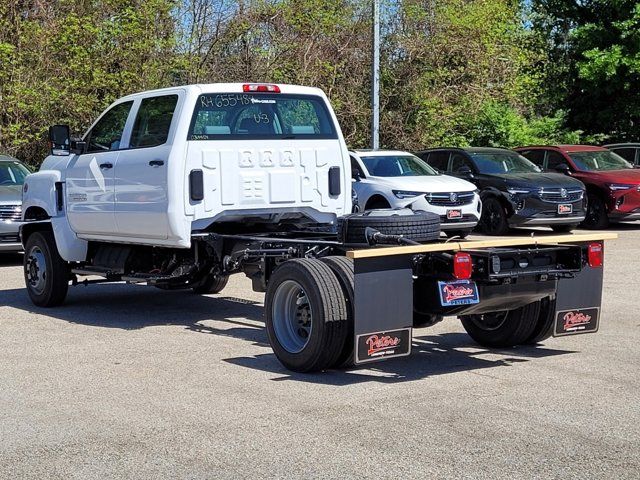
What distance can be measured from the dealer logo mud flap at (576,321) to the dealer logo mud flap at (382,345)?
139cm

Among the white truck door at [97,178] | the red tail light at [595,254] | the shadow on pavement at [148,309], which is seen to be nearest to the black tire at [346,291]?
the shadow on pavement at [148,309]

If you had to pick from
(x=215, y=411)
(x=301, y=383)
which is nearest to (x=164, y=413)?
(x=215, y=411)

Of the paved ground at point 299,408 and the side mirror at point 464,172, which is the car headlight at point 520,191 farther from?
the paved ground at point 299,408

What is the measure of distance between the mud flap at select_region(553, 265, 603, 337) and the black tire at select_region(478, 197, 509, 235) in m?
11.4

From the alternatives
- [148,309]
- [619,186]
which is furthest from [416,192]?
[148,309]

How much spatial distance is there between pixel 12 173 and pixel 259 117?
29.2ft

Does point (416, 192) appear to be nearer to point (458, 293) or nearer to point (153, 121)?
point (153, 121)

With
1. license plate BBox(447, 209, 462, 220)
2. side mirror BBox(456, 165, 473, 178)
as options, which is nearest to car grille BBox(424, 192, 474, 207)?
license plate BBox(447, 209, 462, 220)

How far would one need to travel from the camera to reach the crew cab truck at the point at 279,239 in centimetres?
748

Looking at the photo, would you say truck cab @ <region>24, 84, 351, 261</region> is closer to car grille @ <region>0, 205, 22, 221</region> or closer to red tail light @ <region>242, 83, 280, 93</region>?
red tail light @ <region>242, 83, 280, 93</region>

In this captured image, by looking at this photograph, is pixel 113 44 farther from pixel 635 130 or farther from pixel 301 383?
pixel 301 383

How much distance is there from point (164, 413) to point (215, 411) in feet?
1.03

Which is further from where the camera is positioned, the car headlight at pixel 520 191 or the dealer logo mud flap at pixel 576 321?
the car headlight at pixel 520 191

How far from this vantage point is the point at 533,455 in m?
5.65
